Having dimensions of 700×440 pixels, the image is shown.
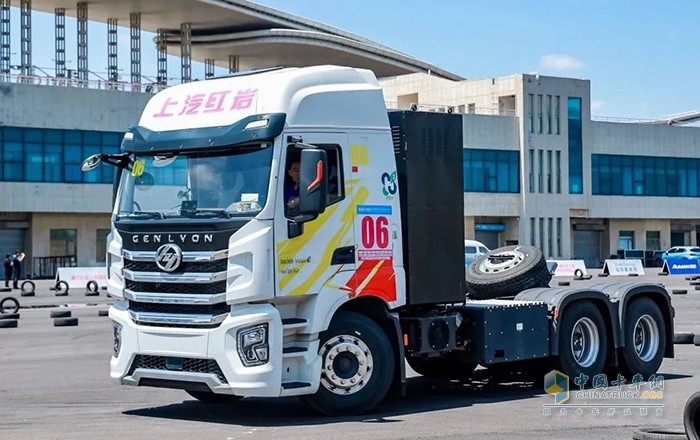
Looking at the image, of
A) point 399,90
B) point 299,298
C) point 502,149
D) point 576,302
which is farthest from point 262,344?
point 399,90

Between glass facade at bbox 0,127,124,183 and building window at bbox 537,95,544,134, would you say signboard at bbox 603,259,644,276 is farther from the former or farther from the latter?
glass facade at bbox 0,127,124,183

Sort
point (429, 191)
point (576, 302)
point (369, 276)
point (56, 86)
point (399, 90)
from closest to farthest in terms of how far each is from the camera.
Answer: point (369, 276) < point (429, 191) < point (576, 302) < point (56, 86) < point (399, 90)

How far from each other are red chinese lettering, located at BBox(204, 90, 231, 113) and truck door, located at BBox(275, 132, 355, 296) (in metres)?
0.98

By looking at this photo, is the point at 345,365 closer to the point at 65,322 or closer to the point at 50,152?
Result: the point at 65,322

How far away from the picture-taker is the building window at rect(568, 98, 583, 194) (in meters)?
84.4

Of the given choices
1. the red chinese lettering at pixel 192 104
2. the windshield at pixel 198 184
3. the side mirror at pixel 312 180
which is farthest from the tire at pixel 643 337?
the red chinese lettering at pixel 192 104

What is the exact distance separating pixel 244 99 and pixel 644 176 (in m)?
82.2

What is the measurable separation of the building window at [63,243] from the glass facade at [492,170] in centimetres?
2819

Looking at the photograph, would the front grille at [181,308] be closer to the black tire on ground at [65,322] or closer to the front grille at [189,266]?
the front grille at [189,266]

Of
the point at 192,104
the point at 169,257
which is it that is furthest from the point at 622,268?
the point at 169,257

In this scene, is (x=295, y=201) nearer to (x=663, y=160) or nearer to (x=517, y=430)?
(x=517, y=430)

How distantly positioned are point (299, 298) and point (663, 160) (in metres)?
83.3

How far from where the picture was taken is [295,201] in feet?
37.6

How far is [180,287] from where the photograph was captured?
11.6 m
